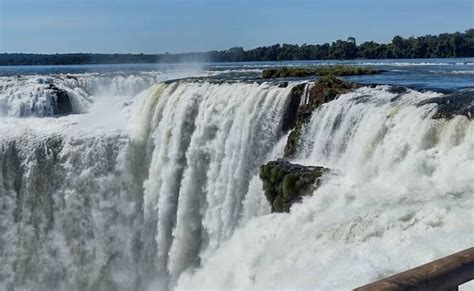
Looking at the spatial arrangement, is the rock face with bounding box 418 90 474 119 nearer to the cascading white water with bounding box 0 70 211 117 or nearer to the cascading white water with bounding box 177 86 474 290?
the cascading white water with bounding box 177 86 474 290

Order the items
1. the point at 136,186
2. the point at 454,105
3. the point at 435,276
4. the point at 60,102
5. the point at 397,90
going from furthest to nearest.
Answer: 1. the point at 60,102
2. the point at 136,186
3. the point at 397,90
4. the point at 454,105
5. the point at 435,276

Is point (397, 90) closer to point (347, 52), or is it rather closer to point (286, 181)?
point (286, 181)

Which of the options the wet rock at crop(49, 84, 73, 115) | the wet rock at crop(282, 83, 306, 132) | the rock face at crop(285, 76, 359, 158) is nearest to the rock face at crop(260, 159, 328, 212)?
the rock face at crop(285, 76, 359, 158)

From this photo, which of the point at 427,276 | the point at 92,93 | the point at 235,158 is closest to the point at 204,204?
the point at 235,158

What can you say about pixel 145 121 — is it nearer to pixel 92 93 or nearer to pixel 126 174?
pixel 126 174

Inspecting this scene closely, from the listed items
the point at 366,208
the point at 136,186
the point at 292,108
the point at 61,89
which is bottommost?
the point at 136,186

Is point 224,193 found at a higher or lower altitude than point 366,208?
lower

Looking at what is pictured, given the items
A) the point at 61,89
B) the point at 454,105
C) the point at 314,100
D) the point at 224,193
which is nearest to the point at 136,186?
the point at 224,193
